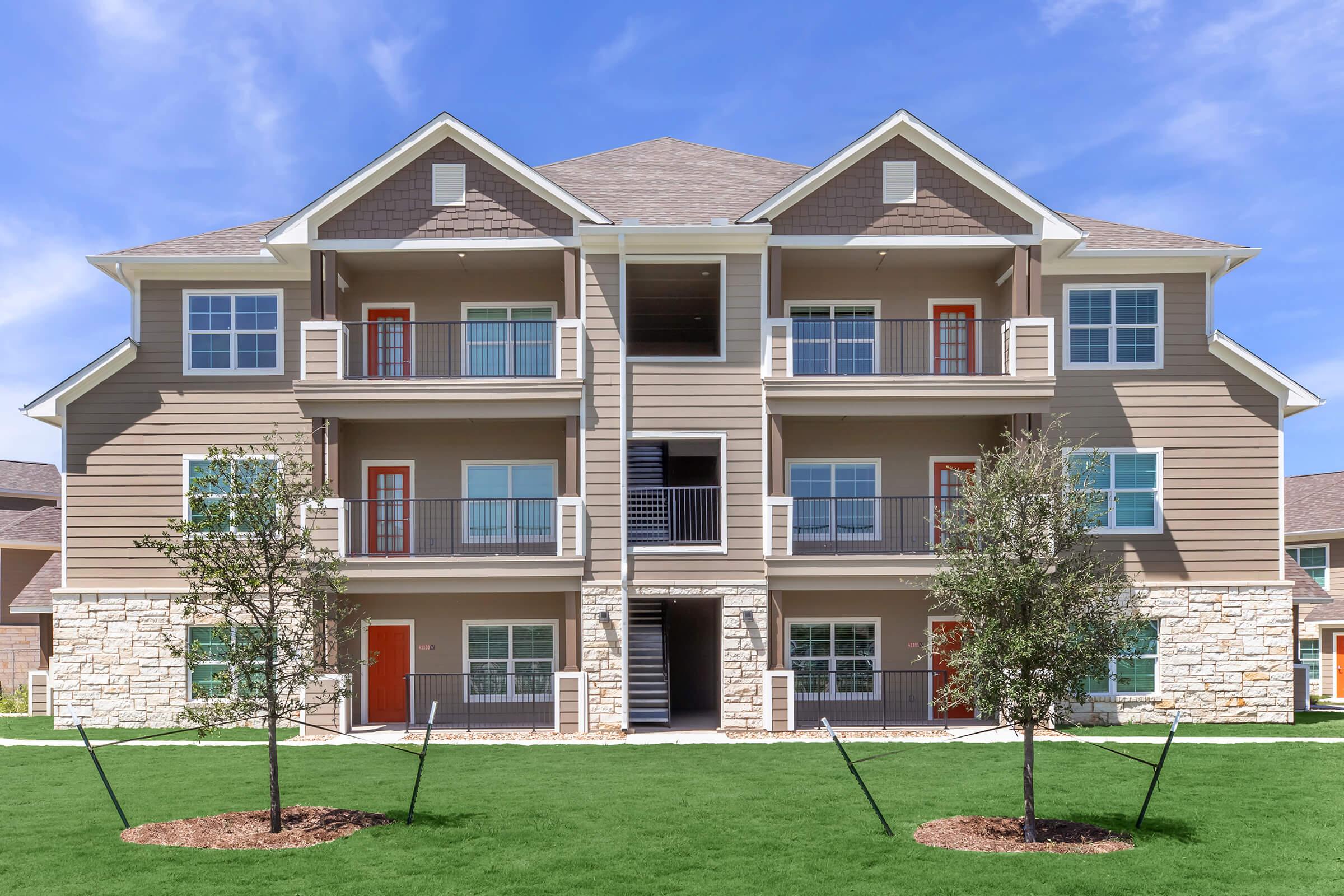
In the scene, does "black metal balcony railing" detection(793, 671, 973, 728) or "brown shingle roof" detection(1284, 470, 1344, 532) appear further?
"brown shingle roof" detection(1284, 470, 1344, 532)

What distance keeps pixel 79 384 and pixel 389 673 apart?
8452mm

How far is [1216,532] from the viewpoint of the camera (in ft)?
72.8

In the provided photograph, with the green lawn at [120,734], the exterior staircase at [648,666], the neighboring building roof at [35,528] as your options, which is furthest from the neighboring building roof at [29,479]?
the exterior staircase at [648,666]

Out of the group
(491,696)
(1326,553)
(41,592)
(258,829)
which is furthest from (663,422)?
(1326,553)

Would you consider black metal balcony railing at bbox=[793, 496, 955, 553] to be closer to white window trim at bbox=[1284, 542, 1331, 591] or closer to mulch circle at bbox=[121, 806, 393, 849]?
mulch circle at bbox=[121, 806, 393, 849]

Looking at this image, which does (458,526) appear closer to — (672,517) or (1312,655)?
(672,517)

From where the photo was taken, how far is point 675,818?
43.1ft

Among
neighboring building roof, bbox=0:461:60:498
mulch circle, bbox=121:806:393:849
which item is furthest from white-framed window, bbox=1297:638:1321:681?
neighboring building roof, bbox=0:461:60:498

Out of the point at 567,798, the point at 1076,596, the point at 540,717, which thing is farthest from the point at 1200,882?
the point at 540,717

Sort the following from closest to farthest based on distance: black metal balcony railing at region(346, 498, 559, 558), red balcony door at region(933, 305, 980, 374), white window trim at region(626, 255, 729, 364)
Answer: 1. white window trim at region(626, 255, 729, 364)
2. black metal balcony railing at region(346, 498, 559, 558)
3. red balcony door at region(933, 305, 980, 374)

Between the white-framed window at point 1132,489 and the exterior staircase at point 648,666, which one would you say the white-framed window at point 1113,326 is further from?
the exterior staircase at point 648,666

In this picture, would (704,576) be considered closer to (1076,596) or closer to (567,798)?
(567,798)

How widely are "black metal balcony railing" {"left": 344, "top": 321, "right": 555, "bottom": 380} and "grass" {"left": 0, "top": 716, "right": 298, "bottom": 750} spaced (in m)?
7.08

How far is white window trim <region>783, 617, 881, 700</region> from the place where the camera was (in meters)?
22.5
